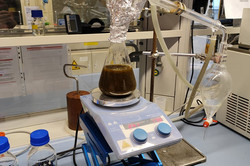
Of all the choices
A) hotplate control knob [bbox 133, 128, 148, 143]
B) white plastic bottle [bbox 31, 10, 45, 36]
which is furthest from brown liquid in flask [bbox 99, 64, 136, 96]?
white plastic bottle [bbox 31, 10, 45, 36]

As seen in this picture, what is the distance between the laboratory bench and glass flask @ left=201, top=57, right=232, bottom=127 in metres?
0.19

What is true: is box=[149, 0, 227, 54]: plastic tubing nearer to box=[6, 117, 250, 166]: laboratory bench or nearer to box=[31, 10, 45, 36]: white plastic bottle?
box=[6, 117, 250, 166]: laboratory bench

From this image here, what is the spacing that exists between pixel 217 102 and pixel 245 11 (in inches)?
18.1

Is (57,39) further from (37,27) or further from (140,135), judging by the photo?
(140,135)

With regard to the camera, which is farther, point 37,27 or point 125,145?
point 37,27

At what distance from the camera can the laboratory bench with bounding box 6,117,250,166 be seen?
876mm

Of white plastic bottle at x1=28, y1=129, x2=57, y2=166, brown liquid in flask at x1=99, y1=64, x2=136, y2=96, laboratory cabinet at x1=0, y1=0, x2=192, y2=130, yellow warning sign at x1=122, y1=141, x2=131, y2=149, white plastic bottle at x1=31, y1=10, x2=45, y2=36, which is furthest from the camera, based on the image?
laboratory cabinet at x1=0, y1=0, x2=192, y2=130

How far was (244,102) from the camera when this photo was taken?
0.99 metres

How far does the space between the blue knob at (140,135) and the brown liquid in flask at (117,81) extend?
0.15 m

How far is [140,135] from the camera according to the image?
1.81 feet

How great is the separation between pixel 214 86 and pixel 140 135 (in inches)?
16.8

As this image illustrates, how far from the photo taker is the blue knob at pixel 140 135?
1.79 feet

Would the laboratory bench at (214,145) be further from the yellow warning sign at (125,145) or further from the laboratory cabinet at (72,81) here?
the yellow warning sign at (125,145)

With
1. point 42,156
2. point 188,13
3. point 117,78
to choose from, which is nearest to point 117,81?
point 117,78
